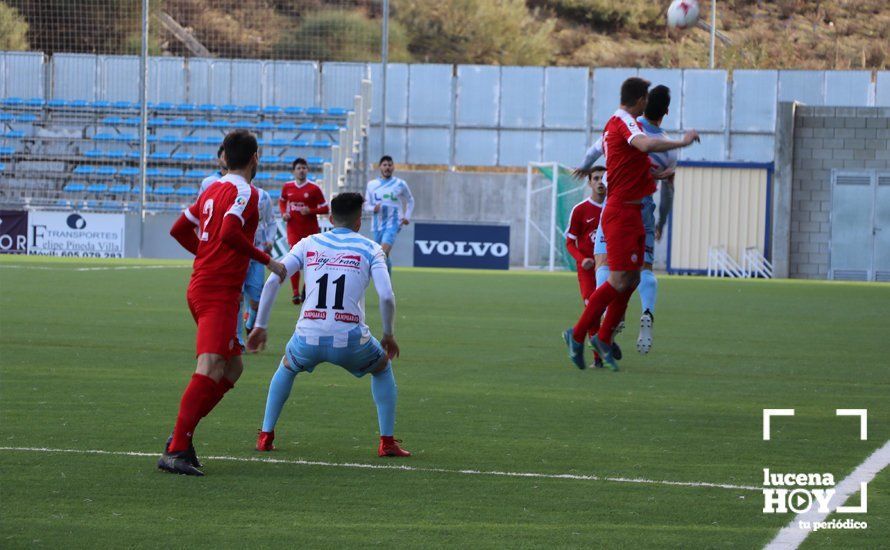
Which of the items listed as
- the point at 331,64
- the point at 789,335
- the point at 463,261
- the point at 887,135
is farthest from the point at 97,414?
the point at 331,64

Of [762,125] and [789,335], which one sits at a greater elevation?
[762,125]

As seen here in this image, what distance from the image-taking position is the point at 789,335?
54.0ft

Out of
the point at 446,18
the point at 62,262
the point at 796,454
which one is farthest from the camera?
the point at 446,18

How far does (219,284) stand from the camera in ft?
22.9

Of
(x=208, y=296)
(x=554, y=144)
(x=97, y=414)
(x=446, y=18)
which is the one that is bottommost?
(x=97, y=414)

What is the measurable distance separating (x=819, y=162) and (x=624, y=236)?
2791 centimetres

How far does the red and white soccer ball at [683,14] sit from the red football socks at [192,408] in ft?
93.3

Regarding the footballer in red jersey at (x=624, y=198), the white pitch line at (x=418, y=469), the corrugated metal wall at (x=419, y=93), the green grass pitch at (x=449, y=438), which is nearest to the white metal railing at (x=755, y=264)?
the corrugated metal wall at (x=419, y=93)

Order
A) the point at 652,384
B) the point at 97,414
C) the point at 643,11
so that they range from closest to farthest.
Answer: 1. the point at 97,414
2. the point at 652,384
3. the point at 643,11

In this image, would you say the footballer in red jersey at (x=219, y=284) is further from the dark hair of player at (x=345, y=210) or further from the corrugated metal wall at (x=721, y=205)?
→ the corrugated metal wall at (x=721, y=205)

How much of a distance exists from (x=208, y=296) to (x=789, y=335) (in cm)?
1094

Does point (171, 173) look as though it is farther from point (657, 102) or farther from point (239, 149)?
point (239, 149)

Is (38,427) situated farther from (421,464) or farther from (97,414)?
(421,464)

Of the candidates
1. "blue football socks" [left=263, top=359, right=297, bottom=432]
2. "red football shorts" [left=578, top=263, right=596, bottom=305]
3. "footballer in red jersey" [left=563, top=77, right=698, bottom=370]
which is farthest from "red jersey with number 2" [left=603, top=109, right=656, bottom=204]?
"blue football socks" [left=263, top=359, right=297, bottom=432]
